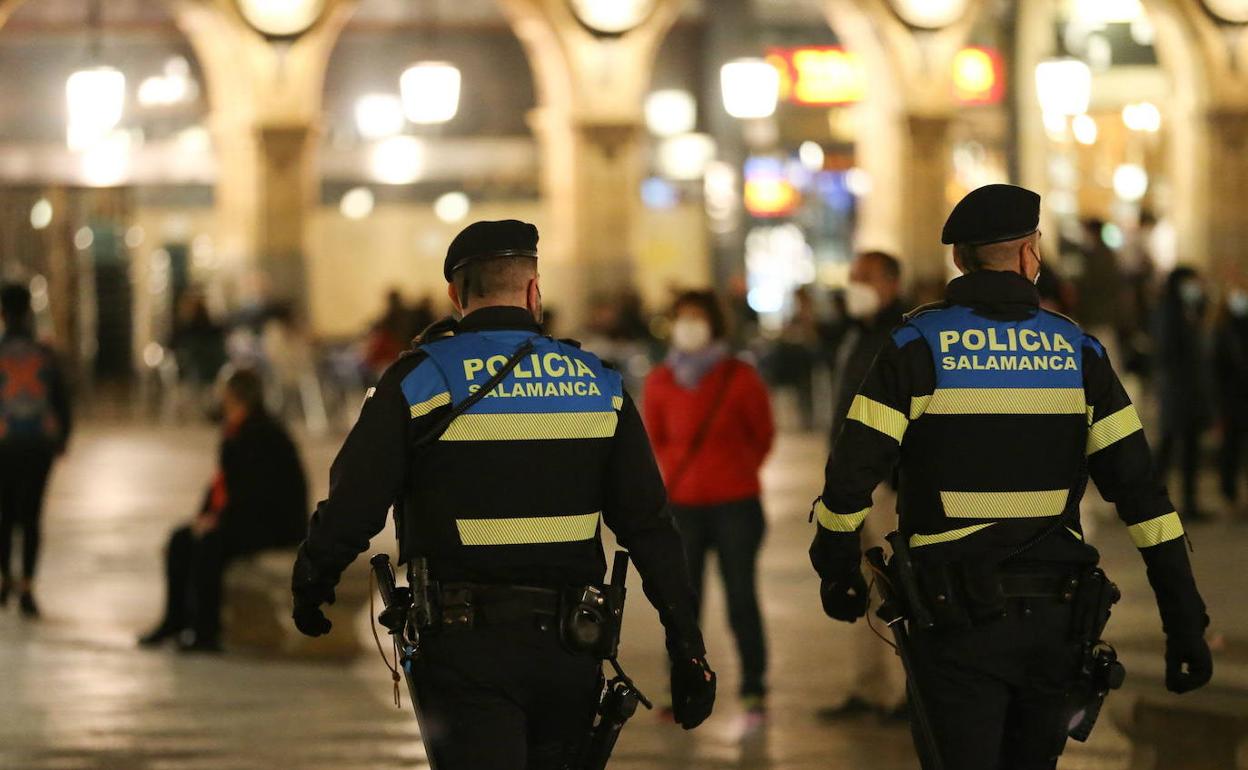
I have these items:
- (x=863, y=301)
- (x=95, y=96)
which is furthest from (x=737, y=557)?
(x=95, y=96)

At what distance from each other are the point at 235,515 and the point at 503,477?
249 inches

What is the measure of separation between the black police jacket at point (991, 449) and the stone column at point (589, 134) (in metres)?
19.5

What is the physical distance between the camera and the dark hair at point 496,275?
4.86 m

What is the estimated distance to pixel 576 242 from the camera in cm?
2497

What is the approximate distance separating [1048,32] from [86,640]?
63.8 feet

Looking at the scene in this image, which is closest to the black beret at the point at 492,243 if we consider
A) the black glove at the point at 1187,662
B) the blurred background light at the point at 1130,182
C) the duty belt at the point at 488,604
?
the duty belt at the point at 488,604

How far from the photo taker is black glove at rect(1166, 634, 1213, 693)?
4.97 metres

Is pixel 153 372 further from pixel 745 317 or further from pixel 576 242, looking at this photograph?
pixel 745 317

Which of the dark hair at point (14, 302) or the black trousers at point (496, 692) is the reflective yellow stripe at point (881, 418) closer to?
the black trousers at point (496, 692)

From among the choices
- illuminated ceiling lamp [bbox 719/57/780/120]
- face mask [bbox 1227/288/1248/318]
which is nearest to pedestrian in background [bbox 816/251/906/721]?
face mask [bbox 1227/288/1248/318]

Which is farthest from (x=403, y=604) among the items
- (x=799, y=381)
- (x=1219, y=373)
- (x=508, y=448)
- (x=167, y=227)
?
(x=167, y=227)

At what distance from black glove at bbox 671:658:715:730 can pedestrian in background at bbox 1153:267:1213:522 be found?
10303 mm

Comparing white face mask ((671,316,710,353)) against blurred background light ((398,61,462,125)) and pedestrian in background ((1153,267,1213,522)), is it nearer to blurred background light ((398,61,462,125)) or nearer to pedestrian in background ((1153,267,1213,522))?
pedestrian in background ((1153,267,1213,522))

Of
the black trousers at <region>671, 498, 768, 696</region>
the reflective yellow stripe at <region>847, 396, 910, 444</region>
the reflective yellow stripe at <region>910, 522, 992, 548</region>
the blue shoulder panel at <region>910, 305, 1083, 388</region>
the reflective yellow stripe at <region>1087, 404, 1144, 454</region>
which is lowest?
the black trousers at <region>671, 498, 768, 696</region>
